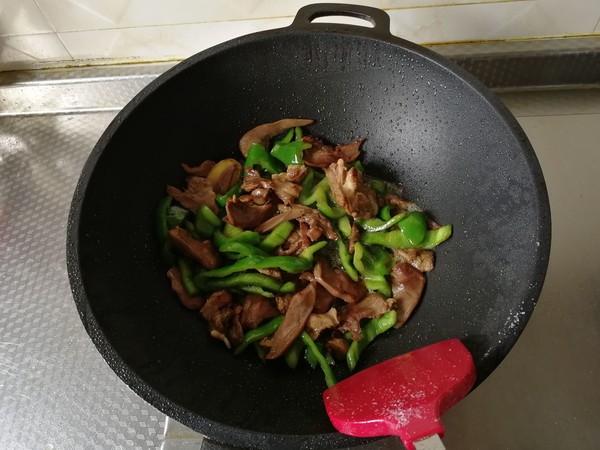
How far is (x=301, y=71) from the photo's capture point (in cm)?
102

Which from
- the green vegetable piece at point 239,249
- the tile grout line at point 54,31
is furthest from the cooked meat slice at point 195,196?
the tile grout line at point 54,31

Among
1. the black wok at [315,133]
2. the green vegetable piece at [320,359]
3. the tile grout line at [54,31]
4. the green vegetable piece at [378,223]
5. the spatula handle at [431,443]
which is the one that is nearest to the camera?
the spatula handle at [431,443]

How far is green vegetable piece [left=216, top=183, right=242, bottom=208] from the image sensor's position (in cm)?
103

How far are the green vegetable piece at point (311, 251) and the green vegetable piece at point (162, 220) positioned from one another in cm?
26

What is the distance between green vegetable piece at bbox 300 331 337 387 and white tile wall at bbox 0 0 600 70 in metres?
0.72

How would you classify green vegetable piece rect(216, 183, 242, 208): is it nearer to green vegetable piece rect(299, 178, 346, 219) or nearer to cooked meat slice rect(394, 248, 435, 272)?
green vegetable piece rect(299, 178, 346, 219)

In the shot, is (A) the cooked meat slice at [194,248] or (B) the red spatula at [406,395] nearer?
(B) the red spatula at [406,395]

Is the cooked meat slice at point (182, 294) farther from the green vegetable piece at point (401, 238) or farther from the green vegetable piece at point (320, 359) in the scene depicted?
→ the green vegetable piece at point (401, 238)

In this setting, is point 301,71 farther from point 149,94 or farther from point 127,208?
A: point 127,208

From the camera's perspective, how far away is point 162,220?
0.99 metres

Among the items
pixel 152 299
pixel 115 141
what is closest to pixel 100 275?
pixel 152 299

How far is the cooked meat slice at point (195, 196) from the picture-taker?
1023 mm

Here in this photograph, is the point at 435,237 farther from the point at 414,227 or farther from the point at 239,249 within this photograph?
the point at 239,249

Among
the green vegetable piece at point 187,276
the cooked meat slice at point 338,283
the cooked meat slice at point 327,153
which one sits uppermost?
the cooked meat slice at point 327,153
